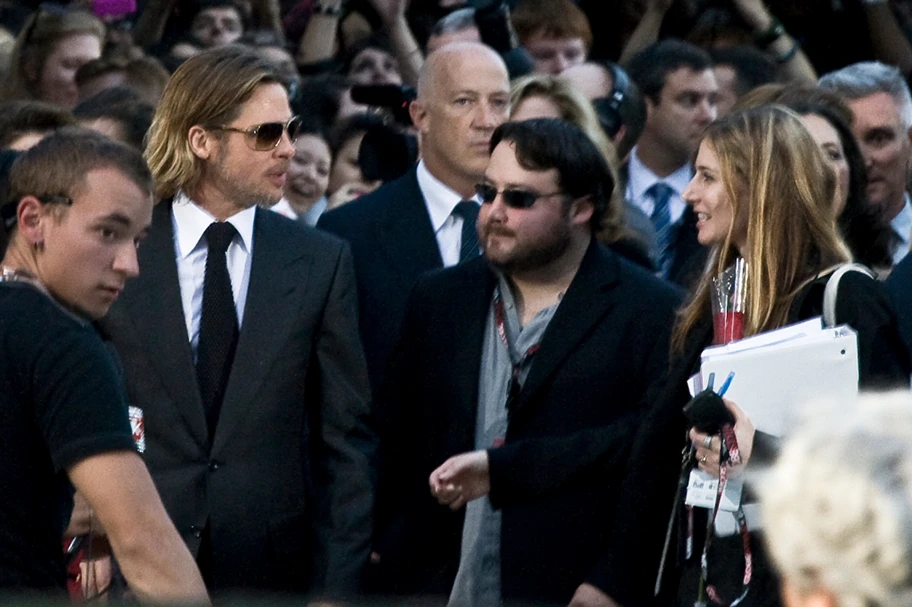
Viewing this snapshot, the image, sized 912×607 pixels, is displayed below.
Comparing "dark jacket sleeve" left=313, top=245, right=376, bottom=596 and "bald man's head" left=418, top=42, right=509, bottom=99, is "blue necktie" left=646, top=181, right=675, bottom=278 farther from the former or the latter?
"dark jacket sleeve" left=313, top=245, right=376, bottom=596

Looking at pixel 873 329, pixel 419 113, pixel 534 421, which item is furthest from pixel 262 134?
pixel 873 329

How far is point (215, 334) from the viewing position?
4.77m

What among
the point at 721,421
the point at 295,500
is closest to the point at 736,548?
the point at 721,421

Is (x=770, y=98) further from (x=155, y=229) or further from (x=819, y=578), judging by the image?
(x=819, y=578)

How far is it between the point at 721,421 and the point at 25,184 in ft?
5.46

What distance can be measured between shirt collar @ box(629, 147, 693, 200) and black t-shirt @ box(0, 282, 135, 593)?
4284 mm

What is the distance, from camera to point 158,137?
5016 mm

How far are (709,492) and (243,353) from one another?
1462mm

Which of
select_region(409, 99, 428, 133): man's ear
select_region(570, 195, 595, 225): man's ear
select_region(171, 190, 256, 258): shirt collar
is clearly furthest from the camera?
select_region(409, 99, 428, 133): man's ear

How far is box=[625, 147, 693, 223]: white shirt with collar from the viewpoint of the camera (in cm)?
712

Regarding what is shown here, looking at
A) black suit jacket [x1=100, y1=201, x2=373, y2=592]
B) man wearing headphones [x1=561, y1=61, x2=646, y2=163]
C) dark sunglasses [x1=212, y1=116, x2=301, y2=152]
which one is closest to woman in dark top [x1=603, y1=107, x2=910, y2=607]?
black suit jacket [x1=100, y1=201, x2=373, y2=592]

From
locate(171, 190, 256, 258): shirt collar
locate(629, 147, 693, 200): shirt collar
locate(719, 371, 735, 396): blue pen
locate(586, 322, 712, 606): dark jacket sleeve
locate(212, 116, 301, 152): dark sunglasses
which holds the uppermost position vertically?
locate(212, 116, 301, 152): dark sunglasses

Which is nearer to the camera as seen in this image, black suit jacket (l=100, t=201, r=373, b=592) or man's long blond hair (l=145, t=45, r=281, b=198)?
black suit jacket (l=100, t=201, r=373, b=592)

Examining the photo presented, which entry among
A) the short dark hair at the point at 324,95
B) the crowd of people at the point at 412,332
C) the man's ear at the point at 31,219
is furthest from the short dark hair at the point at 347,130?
the man's ear at the point at 31,219
